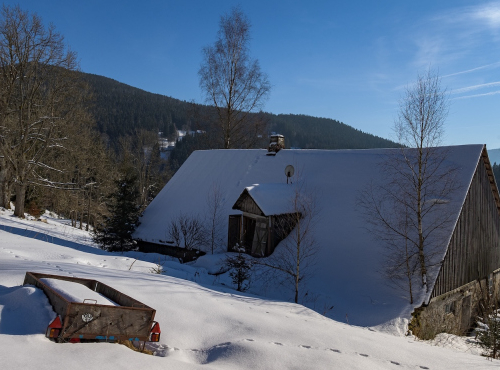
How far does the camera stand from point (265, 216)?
13.5 m

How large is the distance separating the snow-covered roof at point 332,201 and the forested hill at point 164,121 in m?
63.6

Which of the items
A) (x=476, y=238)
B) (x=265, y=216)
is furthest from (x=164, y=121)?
(x=476, y=238)

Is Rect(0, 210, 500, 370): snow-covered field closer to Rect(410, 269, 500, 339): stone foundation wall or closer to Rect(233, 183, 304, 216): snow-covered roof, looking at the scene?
Rect(410, 269, 500, 339): stone foundation wall

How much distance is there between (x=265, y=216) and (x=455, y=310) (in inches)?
279

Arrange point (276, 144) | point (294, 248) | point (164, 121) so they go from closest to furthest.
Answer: point (294, 248)
point (276, 144)
point (164, 121)

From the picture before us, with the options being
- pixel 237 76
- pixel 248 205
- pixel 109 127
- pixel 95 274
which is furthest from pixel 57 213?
pixel 109 127

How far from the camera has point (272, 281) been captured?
12.4 m

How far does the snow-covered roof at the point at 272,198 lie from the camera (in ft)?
44.2

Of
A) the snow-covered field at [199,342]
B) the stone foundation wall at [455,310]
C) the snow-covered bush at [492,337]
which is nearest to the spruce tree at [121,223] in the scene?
the snow-covered field at [199,342]

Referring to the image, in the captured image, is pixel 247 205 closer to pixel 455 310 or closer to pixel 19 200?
pixel 455 310

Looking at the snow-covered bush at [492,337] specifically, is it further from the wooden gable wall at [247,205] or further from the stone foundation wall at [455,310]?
the wooden gable wall at [247,205]

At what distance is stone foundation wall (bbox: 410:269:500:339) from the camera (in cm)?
1035

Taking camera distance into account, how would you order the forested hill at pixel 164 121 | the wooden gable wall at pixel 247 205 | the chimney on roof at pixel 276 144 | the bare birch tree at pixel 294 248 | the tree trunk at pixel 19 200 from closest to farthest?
the bare birch tree at pixel 294 248, the wooden gable wall at pixel 247 205, the chimney on roof at pixel 276 144, the tree trunk at pixel 19 200, the forested hill at pixel 164 121

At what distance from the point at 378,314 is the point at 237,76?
17.1 meters
